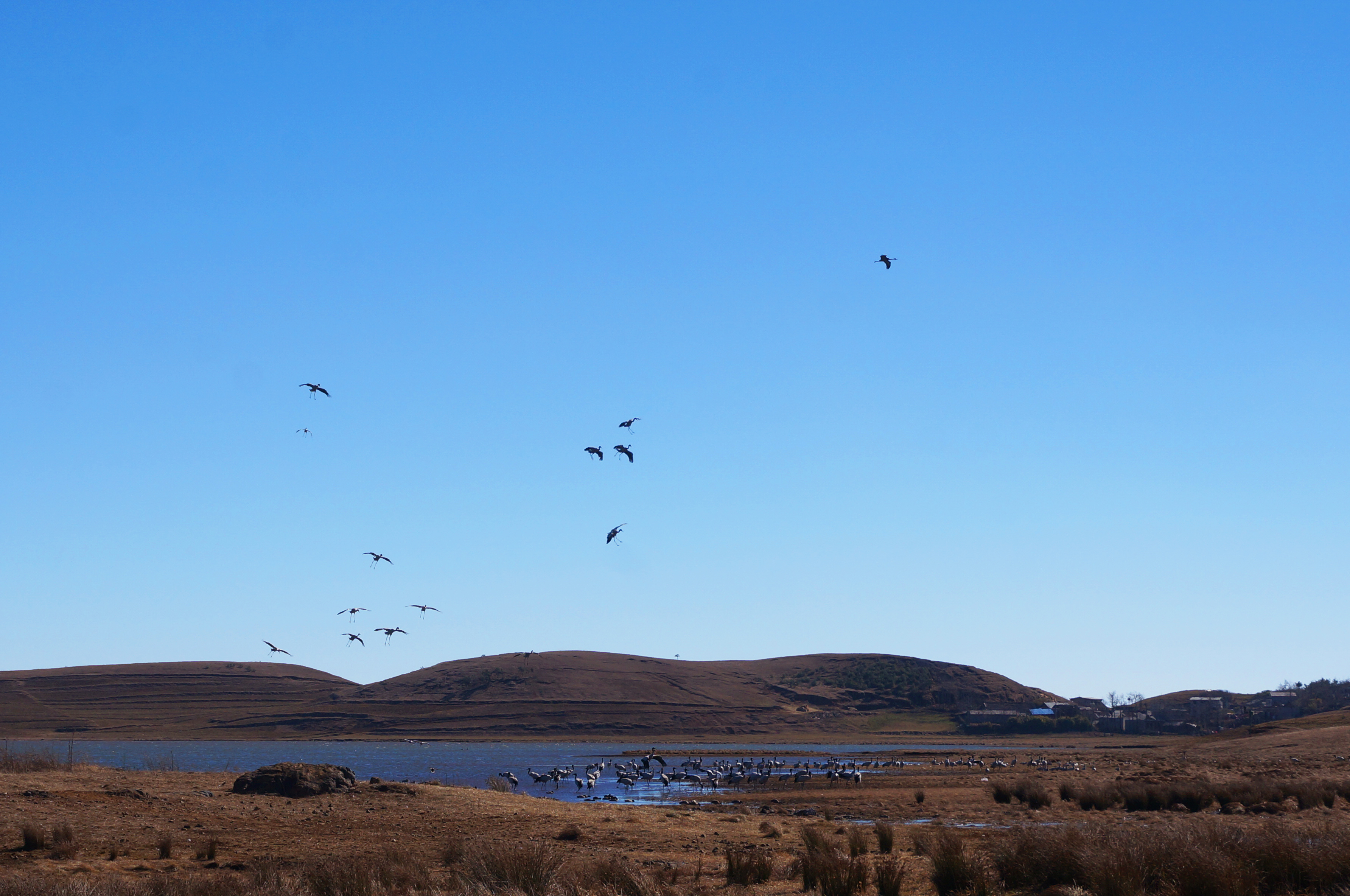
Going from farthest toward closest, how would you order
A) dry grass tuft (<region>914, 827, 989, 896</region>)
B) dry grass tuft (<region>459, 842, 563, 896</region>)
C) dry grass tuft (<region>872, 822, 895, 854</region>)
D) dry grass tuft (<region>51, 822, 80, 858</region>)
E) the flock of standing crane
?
the flock of standing crane < dry grass tuft (<region>872, 822, 895, 854</region>) < dry grass tuft (<region>51, 822, 80, 858</region>) < dry grass tuft (<region>914, 827, 989, 896</region>) < dry grass tuft (<region>459, 842, 563, 896</region>)

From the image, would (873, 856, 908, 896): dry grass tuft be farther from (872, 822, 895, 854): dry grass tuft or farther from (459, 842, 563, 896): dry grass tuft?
(459, 842, 563, 896): dry grass tuft

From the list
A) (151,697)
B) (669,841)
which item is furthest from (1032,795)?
(151,697)

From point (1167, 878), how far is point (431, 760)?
6790 cm

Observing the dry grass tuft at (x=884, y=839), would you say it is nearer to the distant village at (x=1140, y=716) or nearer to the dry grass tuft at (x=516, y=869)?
the dry grass tuft at (x=516, y=869)

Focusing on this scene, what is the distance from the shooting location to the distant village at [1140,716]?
138m

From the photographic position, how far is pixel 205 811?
2433 centimetres

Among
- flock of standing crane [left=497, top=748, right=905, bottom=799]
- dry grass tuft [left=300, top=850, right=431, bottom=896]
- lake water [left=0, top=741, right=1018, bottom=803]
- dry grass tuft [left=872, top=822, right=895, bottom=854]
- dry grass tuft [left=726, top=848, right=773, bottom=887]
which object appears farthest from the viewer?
flock of standing crane [left=497, top=748, right=905, bottom=799]

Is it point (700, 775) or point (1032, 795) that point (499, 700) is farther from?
point (1032, 795)

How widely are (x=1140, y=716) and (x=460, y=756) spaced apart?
110319mm

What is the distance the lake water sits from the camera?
45312 mm

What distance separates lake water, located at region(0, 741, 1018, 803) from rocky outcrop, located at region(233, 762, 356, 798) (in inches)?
158

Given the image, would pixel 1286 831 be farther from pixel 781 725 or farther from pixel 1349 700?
pixel 1349 700

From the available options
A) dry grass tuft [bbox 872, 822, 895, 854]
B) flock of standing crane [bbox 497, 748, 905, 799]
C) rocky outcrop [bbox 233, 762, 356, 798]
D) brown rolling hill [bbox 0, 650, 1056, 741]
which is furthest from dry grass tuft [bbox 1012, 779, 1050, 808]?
brown rolling hill [bbox 0, 650, 1056, 741]

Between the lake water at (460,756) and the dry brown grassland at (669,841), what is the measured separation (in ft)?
27.2
